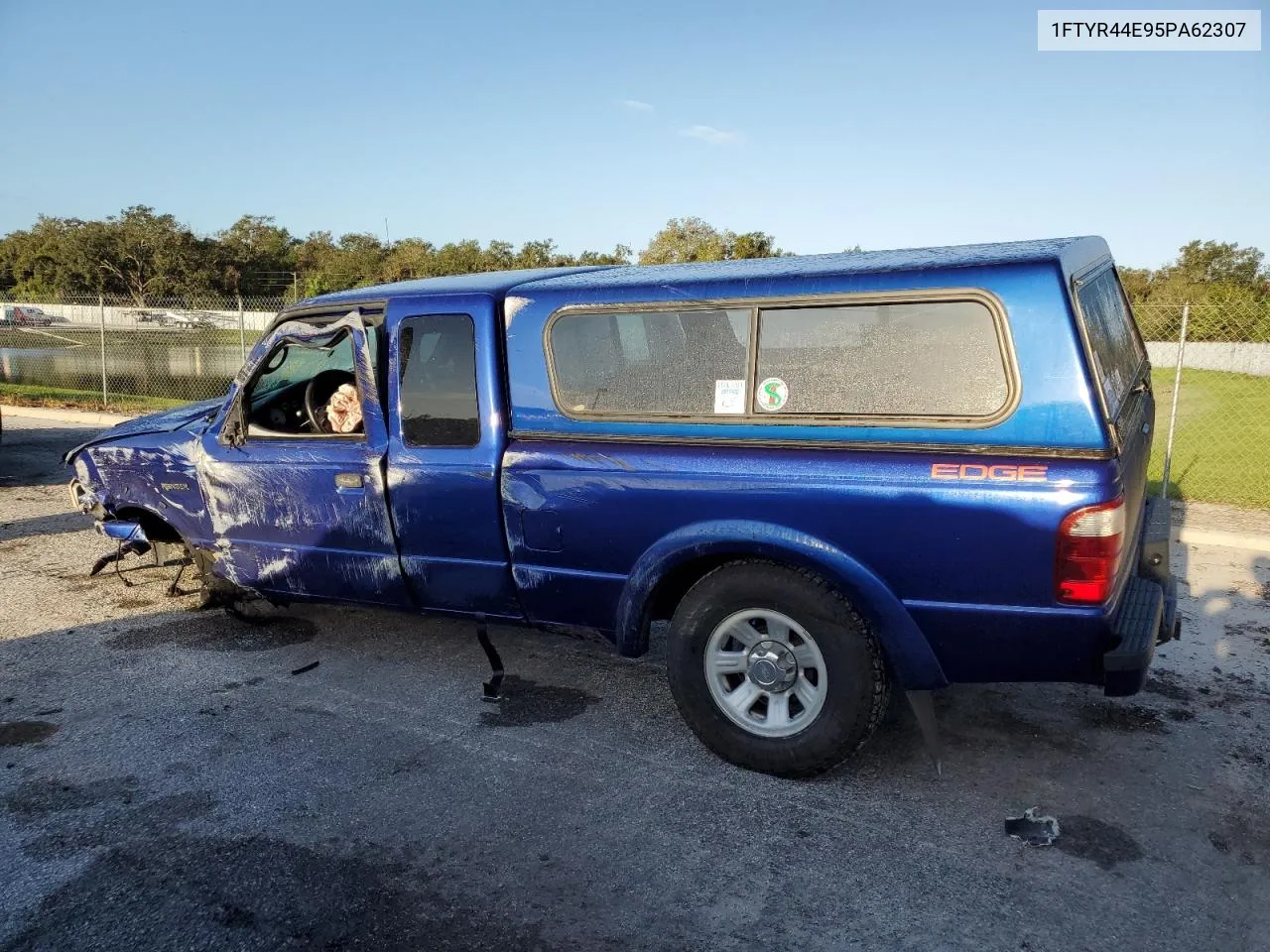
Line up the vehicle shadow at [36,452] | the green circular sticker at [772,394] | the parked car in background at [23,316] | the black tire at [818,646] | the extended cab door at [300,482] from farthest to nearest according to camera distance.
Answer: the parked car in background at [23,316] → the vehicle shadow at [36,452] → the extended cab door at [300,482] → the green circular sticker at [772,394] → the black tire at [818,646]

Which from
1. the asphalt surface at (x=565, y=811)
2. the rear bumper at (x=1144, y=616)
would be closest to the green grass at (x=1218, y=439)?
the asphalt surface at (x=565, y=811)

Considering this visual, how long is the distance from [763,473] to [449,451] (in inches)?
58.7

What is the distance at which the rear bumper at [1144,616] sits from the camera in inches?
124

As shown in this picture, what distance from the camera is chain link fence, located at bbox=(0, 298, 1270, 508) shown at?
32.3ft

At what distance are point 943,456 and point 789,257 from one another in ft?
4.48

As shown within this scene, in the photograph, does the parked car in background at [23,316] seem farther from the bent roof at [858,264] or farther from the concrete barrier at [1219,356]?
the concrete barrier at [1219,356]

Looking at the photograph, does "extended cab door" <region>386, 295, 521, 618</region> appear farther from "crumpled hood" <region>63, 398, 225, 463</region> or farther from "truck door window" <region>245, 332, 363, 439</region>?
"crumpled hood" <region>63, 398, 225, 463</region>

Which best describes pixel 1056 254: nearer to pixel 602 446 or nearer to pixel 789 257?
pixel 789 257

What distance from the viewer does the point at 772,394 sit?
3545 mm

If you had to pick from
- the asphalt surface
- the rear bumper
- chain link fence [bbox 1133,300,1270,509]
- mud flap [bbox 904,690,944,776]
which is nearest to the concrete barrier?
chain link fence [bbox 1133,300,1270,509]

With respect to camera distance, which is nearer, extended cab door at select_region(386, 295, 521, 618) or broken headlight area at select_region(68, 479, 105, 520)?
extended cab door at select_region(386, 295, 521, 618)

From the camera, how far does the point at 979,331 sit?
317 centimetres

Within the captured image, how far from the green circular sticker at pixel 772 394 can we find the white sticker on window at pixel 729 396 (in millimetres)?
73

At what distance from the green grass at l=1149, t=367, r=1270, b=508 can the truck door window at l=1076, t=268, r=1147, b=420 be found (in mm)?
4612
